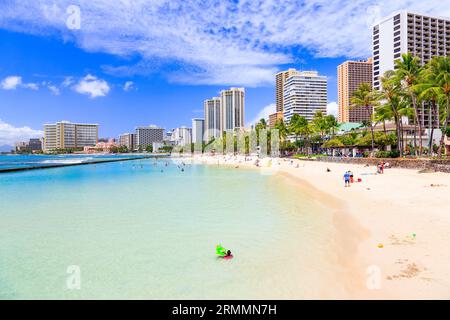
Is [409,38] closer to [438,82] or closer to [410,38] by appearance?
[410,38]

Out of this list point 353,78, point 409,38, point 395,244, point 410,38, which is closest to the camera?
point 395,244

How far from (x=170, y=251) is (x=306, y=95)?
174146 millimetres

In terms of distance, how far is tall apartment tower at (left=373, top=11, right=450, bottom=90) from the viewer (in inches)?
4051

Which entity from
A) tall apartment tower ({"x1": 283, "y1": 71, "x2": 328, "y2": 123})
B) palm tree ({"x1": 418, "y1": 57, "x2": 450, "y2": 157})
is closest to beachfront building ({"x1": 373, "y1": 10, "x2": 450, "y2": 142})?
tall apartment tower ({"x1": 283, "y1": 71, "x2": 328, "y2": 123})

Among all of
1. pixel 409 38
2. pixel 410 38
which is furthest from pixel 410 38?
pixel 409 38

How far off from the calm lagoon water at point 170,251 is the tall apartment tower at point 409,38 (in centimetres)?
10578

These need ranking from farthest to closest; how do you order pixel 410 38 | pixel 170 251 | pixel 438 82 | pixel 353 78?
1. pixel 353 78
2. pixel 410 38
3. pixel 438 82
4. pixel 170 251

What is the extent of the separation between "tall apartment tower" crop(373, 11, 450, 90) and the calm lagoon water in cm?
10578

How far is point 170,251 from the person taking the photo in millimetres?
10500

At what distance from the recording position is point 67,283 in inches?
321

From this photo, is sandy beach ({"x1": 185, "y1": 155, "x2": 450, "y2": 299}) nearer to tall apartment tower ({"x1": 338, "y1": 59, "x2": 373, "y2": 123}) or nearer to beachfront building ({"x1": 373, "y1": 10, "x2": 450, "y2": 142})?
beachfront building ({"x1": 373, "y1": 10, "x2": 450, "y2": 142})

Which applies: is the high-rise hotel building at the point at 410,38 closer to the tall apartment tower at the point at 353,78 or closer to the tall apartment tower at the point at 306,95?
the tall apartment tower at the point at 306,95

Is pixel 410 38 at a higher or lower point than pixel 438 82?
higher

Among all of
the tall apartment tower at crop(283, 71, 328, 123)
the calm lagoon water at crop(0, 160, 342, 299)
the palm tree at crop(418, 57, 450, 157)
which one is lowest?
the calm lagoon water at crop(0, 160, 342, 299)
